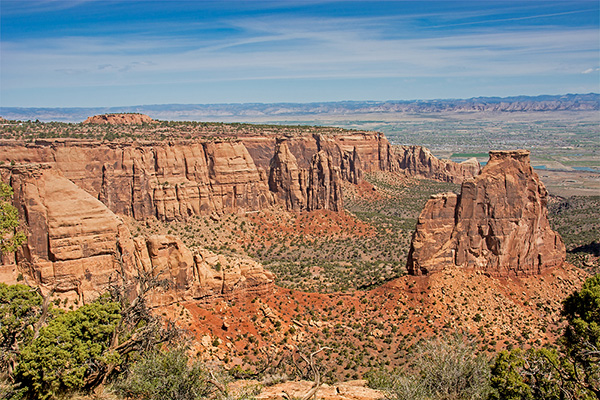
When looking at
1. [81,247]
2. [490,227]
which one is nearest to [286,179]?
[490,227]

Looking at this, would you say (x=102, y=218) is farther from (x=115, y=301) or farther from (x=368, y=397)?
(x=368, y=397)

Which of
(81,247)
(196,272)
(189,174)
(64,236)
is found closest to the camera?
(64,236)

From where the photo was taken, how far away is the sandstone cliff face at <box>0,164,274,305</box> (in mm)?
29625

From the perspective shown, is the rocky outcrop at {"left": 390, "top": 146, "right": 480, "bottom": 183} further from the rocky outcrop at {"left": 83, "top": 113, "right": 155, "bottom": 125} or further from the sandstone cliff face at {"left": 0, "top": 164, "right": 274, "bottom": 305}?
the sandstone cliff face at {"left": 0, "top": 164, "right": 274, "bottom": 305}

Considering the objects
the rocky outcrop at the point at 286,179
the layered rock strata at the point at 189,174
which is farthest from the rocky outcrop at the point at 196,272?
the rocky outcrop at the point at 286,179

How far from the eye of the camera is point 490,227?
41812 millimetres

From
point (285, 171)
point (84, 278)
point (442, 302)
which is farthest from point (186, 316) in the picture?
point (285, 171)

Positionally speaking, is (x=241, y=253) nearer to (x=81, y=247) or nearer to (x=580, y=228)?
(x=81, y=247)

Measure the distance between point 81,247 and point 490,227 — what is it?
31.1 metres

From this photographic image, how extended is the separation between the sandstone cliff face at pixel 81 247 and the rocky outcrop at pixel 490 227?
19.3 m

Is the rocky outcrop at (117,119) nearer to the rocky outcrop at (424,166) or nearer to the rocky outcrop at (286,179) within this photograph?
the rocky outcrop at (286,179)

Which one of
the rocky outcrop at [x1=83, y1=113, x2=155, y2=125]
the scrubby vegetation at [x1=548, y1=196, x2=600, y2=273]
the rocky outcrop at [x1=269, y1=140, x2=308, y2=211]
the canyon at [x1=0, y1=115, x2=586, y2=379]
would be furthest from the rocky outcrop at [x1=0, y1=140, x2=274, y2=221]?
the scrubby vegetation at [x1=548, y1=196, x2=600, y2=273]

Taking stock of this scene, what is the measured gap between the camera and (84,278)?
2984 cm

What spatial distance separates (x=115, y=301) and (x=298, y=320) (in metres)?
17.0
